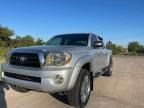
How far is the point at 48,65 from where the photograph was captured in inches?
186

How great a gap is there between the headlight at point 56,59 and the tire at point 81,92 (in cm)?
61

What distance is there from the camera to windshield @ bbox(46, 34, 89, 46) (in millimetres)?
6773

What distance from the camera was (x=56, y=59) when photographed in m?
4.80

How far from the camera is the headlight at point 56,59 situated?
4.76m

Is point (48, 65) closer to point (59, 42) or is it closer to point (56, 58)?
point (56, 58)

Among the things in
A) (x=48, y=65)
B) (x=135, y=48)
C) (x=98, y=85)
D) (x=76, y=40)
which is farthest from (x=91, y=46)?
(x=135, y=48)

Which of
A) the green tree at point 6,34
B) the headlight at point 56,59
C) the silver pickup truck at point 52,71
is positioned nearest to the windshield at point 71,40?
the silver pickup truck at point 52,71

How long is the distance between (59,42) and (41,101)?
216 cm

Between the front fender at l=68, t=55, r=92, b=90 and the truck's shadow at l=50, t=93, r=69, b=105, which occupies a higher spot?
the front fender at l=68, t=55, r=92, b=90

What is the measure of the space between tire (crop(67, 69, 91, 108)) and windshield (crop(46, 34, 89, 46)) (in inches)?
53.6

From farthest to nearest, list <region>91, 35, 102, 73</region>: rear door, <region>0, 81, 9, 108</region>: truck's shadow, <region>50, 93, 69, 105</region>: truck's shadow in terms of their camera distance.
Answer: <region>91, 35, 102, 73</region>: rear door, <region>50, 93, 69, 105</region>: truck's shadow, <region>0, 81, 9, 108</region>: truck's shadow

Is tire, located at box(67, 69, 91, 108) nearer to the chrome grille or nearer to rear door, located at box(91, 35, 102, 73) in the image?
rear door, located at box(91, 35, 102, 73)

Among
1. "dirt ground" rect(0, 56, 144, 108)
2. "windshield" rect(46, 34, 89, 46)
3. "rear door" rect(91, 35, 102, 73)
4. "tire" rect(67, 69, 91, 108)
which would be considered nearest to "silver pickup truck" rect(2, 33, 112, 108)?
"tire" rect(67, 69, 91, 108)

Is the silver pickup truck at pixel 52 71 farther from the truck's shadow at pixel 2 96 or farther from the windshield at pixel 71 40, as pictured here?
the windshield at pixel 71 40
